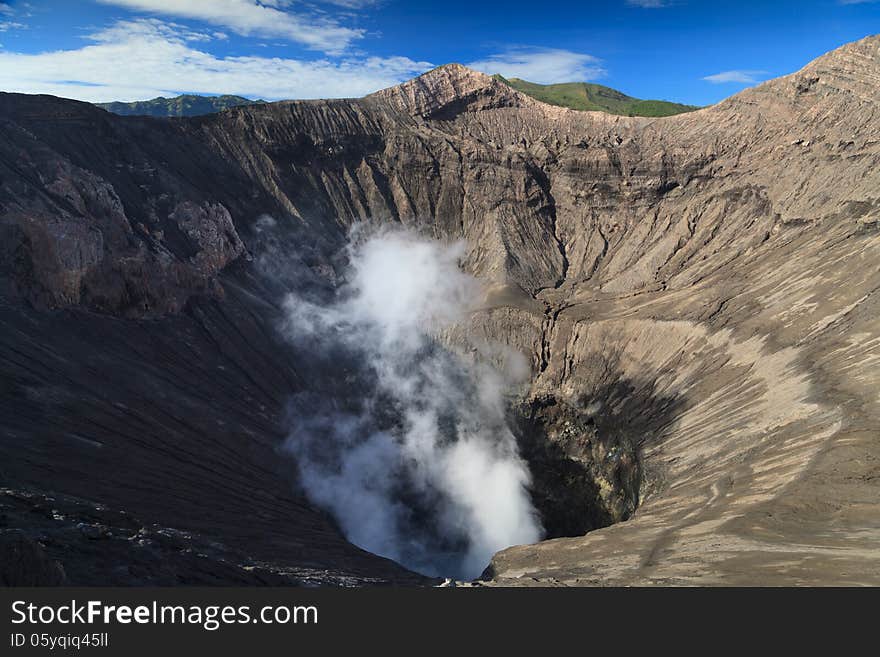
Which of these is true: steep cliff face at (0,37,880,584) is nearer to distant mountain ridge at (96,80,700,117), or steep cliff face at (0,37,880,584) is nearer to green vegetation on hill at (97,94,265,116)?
distant mountain ridge at (96,80,700,117)

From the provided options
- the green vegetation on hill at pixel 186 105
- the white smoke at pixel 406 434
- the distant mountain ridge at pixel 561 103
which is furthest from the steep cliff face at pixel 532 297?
the green vegetation on hill at pixel 186 105

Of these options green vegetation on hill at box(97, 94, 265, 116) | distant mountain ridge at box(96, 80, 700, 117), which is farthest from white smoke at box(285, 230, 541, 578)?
green vegetation on hill at box(97, 94, 265, 116)

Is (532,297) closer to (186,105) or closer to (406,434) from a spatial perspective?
(406,434)

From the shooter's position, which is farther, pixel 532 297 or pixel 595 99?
pixel 595 99

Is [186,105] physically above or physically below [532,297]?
above

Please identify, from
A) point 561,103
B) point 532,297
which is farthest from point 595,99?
point 532,297
